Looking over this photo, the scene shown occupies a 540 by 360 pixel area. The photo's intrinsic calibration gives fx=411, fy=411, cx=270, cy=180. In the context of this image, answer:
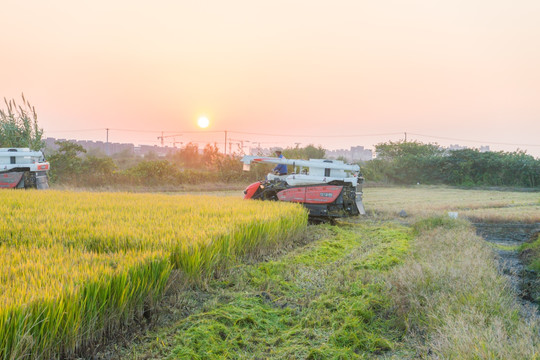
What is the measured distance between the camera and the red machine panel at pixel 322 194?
9789mm

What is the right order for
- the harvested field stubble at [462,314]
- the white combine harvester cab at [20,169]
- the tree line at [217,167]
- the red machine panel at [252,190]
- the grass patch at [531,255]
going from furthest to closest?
the tree line at [217,167] → the white combine harvester cab at [20,169] → the red machine panel at [252,190] → the grass patch at [531,255] → the harvested field stubble at [462,314]

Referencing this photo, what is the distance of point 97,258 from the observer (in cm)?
385

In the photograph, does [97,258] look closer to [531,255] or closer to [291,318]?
[291,318]

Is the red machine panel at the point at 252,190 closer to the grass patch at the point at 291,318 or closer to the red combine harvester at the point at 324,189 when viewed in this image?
the red combine harvester at the point at 324,189

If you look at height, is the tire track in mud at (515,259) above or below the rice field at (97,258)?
below

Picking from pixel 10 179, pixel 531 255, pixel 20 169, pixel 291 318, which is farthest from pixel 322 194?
pixel 10 179

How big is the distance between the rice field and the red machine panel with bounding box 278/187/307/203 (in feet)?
5.76

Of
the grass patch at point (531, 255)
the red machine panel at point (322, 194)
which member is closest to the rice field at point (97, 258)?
the red machine panel at point (322, 194)

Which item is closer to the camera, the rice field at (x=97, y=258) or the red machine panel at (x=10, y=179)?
the rice field at (x=97, y=258)

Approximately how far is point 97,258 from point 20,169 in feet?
35.3

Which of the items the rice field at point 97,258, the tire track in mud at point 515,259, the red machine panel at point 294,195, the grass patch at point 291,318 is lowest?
the tire track in mud at point 515,259

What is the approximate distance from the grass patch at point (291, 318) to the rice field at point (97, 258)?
0.41m

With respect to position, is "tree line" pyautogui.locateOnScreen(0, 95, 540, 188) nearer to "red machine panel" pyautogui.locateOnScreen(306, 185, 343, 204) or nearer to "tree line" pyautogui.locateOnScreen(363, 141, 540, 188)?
"tree line" pyautogui.locateOnScreen(363, 141, 540, 188)

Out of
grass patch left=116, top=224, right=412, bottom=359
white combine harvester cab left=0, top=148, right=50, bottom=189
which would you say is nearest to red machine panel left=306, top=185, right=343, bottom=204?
grass patch left=116, top=224, right=412, bottom=359
